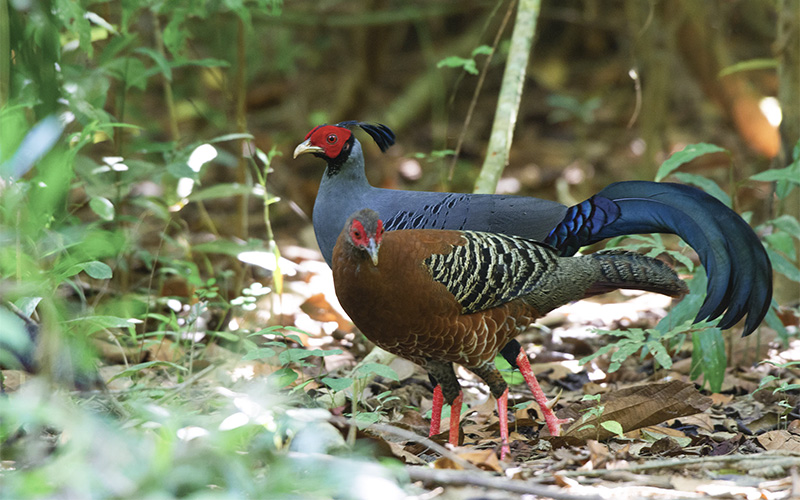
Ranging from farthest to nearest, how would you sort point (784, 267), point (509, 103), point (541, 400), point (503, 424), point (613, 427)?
point (509, 103) → point (784, 267) → point (541, 400) → point (503, 424) → point (613, 427)

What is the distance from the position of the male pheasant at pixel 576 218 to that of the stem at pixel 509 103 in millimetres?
642

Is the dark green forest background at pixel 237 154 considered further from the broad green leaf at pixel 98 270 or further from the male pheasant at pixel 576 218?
the male pheasant at pixel 576 218

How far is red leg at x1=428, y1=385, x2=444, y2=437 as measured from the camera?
3705 mm

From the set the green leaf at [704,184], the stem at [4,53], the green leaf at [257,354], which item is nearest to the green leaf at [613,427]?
the green leaf at [257,354]

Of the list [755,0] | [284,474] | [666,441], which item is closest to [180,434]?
[284,474]

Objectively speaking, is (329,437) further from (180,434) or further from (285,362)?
(285,362)

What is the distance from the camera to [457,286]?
10.9ft

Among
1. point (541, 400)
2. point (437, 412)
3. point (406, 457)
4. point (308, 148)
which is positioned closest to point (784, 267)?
point (541, 400)

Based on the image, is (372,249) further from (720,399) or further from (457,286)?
(720,399)

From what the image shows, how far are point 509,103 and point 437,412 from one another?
1.92 meters

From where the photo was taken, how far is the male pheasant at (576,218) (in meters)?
3.42

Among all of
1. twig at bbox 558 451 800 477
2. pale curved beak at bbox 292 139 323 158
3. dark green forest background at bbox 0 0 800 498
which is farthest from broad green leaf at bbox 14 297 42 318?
twig at bbox 558 451 800 477

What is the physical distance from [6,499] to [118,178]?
10.3 feet

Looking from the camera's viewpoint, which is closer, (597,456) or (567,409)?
(597,456)
